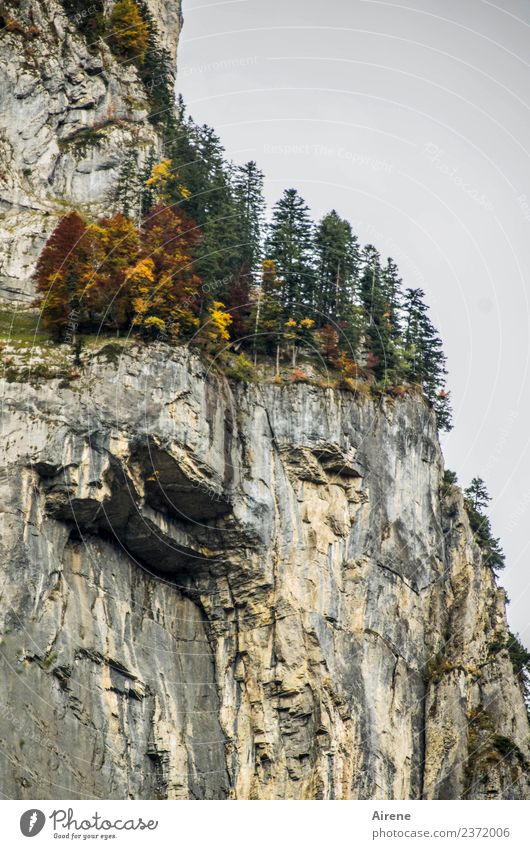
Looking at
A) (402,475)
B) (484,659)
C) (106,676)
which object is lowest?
(106,676)

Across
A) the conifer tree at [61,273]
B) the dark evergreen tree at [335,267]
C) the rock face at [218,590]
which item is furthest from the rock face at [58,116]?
the dark evergreen tree at [335,267]

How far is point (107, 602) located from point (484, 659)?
26050mm

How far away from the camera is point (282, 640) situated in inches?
3455

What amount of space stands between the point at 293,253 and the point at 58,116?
16.6 metres

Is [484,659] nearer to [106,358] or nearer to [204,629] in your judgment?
[204,629]

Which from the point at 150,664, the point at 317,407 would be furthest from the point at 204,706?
the point at 317,407

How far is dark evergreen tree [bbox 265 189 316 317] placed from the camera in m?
97.1

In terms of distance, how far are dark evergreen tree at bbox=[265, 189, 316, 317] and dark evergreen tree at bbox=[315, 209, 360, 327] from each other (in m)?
0.64

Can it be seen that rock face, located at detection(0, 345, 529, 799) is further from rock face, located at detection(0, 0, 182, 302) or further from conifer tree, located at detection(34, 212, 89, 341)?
rock face, located at detection(0, 0, 182, 302)

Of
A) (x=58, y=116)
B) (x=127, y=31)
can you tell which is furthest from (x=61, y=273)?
(x=127, y=31)

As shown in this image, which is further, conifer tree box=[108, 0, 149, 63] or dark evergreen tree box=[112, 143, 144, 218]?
conifer tree box=[108, 0, 149, 63]
